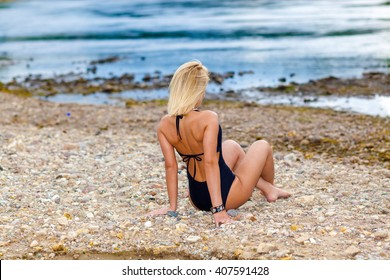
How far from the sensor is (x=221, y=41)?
141 ft

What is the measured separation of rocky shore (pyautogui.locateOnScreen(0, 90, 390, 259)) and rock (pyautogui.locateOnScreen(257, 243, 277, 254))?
0.04 feet

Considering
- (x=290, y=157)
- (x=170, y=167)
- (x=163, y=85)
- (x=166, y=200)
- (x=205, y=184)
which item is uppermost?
(x=170, y=167)

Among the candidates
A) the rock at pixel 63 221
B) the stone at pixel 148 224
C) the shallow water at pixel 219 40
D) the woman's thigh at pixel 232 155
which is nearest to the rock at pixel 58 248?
the rock at pixel 63 221

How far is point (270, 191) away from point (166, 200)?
5.28 feet

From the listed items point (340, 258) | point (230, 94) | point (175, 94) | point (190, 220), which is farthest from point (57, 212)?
point (230, 94)

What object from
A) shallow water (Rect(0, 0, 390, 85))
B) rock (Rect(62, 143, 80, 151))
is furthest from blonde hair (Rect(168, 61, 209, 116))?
shallow water (Rect(0, 0, 390, 85))

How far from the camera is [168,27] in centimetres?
5478

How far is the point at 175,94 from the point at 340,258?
2779 millimetres

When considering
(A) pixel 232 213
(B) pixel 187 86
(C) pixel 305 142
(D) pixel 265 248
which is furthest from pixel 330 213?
(C) pixel 305 142

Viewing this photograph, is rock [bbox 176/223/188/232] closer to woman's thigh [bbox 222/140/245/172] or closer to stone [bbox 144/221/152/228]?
stone [bbox 144/221/152/228]

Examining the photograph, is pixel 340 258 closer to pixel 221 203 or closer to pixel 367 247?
pixel 367 247

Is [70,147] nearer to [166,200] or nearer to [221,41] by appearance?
[166,200]

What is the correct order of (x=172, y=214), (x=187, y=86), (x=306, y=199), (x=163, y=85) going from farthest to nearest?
1. (x=163, y=85)
2. (x=306, y=199)
3. (x=172, y=214)
4. (x=187, y=86)

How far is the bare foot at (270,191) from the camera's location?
9.47 meters
